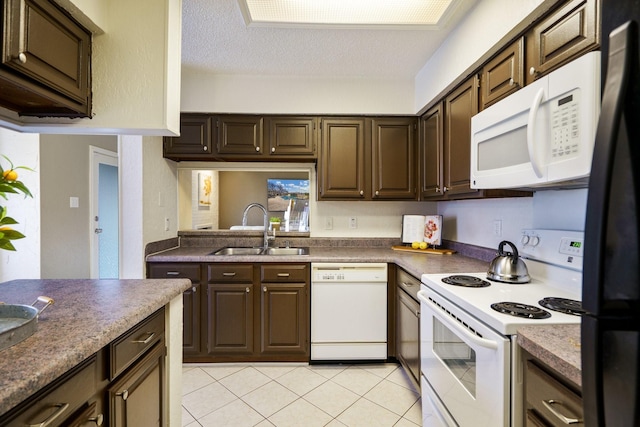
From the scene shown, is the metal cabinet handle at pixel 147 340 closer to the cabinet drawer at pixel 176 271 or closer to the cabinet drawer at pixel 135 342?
the cabinet drawer at pixel 135 342

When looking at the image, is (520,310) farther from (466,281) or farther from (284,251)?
(284,251)

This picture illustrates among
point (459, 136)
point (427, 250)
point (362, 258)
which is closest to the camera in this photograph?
point (459, 136)

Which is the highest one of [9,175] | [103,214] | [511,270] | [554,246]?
[9,175]

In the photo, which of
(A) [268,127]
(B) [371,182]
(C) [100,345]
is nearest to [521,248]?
(B) [371,182]

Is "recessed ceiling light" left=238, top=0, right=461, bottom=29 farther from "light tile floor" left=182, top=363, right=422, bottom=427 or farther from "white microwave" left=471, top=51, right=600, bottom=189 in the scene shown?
"light tile floor" left=182, top=363, right=422, bottom=427

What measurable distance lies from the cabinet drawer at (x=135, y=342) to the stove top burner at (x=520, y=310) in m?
1.31

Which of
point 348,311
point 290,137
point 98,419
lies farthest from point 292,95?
point 98,419

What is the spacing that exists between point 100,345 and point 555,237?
1.88m

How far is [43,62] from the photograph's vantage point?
101 centimetres

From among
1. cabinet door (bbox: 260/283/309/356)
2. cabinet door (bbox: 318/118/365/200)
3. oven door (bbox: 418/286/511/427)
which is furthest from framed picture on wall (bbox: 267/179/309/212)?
oven door (bbox: 418/286/511/427)

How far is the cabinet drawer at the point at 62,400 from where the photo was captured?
66 centimetres

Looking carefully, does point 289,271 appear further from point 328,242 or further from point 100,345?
point 100,345

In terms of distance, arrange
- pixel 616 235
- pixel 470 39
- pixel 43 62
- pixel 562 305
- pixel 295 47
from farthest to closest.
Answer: pixel 295 47
pixel 470 39
pixel 562 305
pixel 43 62
pixel 616 235

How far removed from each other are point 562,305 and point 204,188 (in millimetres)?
3324
